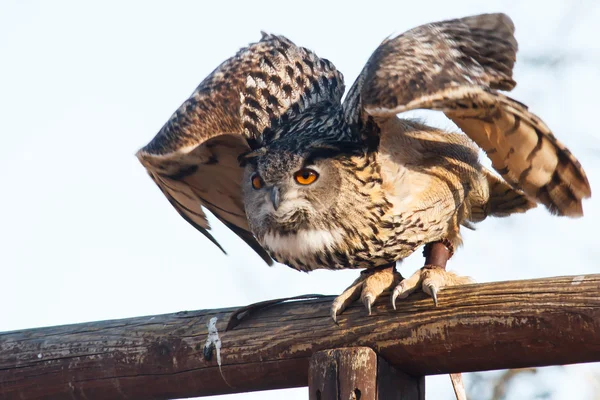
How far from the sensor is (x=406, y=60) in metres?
3.75

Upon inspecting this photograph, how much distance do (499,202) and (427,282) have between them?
1.39m

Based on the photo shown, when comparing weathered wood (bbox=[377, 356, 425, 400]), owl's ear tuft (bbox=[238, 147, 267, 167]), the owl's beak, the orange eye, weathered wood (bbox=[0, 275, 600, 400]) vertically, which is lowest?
weathered wood (bbox=[377, 356, 425, 400])

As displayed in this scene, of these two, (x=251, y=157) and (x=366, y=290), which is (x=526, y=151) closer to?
(x=366, y=290)

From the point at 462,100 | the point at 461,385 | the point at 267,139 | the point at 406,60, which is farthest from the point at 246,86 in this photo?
the point at 461,385

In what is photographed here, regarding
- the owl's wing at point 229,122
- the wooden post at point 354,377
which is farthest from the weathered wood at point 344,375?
the owl's wing at point 229,122

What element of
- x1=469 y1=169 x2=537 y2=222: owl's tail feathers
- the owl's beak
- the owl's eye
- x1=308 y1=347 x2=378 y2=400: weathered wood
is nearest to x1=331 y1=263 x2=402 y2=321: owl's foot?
x1=308 y1=347 x2=378 y2=400: weathered wood

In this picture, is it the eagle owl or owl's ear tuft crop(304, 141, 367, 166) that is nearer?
the eagle owl

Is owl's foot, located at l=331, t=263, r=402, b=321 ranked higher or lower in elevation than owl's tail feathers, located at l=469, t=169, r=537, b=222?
lower

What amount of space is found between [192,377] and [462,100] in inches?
53.6

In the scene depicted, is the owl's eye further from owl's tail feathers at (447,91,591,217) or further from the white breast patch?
owl's tail feathers at (447,91,591,217)

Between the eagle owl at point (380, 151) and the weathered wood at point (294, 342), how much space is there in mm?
143

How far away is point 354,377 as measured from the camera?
3.26 m

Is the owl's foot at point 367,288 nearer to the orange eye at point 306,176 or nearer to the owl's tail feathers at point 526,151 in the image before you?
the orange eye at point 306,176

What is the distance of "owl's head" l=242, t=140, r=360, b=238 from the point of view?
3.91 meters
